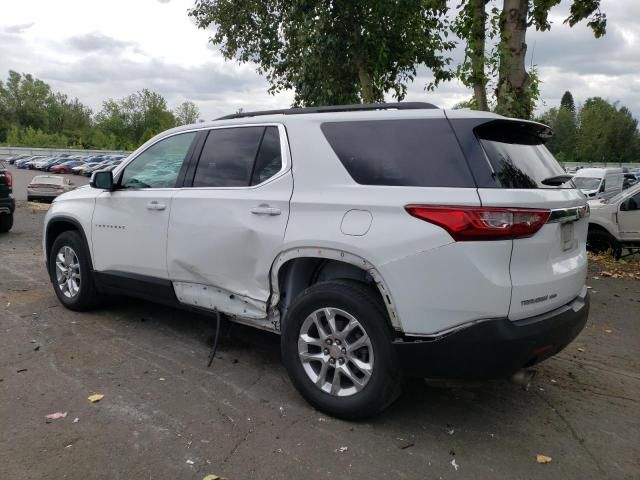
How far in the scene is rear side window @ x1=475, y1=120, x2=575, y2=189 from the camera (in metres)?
Result: 3.10

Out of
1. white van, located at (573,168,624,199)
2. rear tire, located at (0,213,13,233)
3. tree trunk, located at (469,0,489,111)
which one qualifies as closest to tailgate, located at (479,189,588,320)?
tree trunk, located at (469,0,489,111)

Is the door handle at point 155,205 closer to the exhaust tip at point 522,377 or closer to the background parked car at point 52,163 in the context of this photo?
the exhaust tip at point 522,377

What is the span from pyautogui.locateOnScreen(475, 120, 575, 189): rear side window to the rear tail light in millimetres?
182

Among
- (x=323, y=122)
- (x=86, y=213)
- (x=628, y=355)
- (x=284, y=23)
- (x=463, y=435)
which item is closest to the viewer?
(x=463, y=435)

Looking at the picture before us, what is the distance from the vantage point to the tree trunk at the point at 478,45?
9.24 m

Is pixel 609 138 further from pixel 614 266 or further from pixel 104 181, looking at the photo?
pixel 104 181

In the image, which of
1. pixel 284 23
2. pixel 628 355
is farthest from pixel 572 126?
pixel 628 355

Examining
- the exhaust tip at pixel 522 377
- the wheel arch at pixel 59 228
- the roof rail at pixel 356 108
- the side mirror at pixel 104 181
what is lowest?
the exhaust tip at pixel 522 377

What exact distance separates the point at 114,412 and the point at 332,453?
4.66ft

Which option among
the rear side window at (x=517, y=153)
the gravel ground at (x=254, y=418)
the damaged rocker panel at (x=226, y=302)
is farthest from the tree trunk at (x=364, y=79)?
the rear side window at (x=517, y=153)

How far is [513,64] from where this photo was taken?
8.74 metres

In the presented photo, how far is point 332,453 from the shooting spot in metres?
3.05

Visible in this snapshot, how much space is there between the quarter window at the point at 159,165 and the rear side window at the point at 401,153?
1553 millimetres

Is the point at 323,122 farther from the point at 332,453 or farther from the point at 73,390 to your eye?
the point at 73,390
